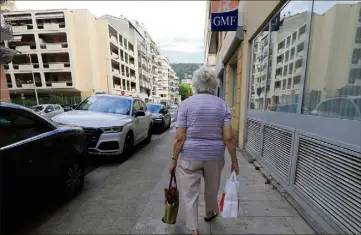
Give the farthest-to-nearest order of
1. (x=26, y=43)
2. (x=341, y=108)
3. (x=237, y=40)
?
(x=26, y=43)
(x=237, y=40)
(x=341, y=108)

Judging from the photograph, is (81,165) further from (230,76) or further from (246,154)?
(230,76)

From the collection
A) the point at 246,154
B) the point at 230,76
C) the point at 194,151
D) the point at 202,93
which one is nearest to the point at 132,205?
the point at 194,151

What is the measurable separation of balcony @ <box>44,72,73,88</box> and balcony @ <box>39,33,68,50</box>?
3.82 m

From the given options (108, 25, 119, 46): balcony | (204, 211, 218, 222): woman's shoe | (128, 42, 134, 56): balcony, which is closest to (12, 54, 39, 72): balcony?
(108, 25, 119, 46): balcony

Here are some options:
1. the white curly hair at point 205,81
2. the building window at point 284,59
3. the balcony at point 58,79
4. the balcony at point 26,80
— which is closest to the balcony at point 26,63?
the balcony at point 26,80

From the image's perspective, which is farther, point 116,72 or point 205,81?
point 116,72

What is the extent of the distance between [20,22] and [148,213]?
128 ft

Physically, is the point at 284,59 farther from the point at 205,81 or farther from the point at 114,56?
the point at 114,56

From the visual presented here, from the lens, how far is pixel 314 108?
279cm

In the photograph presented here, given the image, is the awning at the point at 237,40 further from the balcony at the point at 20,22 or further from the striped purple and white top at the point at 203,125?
the balcony at the point at 20,22

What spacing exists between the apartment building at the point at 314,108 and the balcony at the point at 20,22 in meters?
36.6

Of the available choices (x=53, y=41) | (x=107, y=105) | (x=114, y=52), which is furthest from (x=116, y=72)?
(x=107, y=105)

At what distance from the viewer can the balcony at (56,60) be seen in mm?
30719

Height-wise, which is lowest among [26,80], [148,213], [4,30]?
[148,213]
